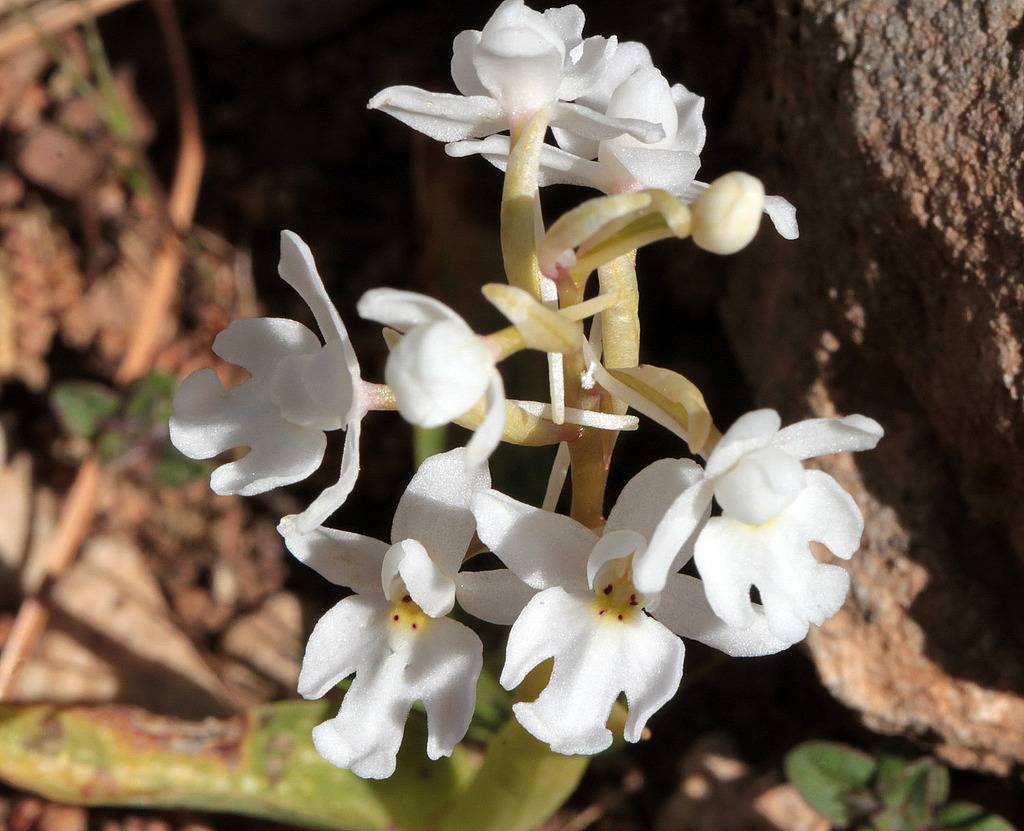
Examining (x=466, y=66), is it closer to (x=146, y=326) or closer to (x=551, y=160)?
(x=551, y=160)

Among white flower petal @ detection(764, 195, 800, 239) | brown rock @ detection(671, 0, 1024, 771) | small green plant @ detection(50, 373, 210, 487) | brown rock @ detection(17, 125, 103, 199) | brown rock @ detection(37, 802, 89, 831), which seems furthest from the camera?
brown rock @ detection(17, 125, 103, 199)

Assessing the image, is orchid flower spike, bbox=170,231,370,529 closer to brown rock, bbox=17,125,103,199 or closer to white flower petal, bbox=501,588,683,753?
white flower petal, bbox=501,588,683,753

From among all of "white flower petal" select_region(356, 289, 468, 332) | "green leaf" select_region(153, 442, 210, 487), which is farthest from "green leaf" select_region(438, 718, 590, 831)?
"green leaf" select_region(153, 442, 210, 487)

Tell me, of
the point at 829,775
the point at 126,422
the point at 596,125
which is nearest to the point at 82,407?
the point at 126,422

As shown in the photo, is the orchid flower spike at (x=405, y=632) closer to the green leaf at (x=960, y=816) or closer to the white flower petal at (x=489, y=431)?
the white flower petal at (x=489, y=431)

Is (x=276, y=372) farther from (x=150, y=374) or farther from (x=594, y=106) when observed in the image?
(x=150, y=374)

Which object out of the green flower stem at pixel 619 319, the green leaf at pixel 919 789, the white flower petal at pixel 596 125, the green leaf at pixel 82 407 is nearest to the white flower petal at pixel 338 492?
the green flower stem at pixel 619 319
